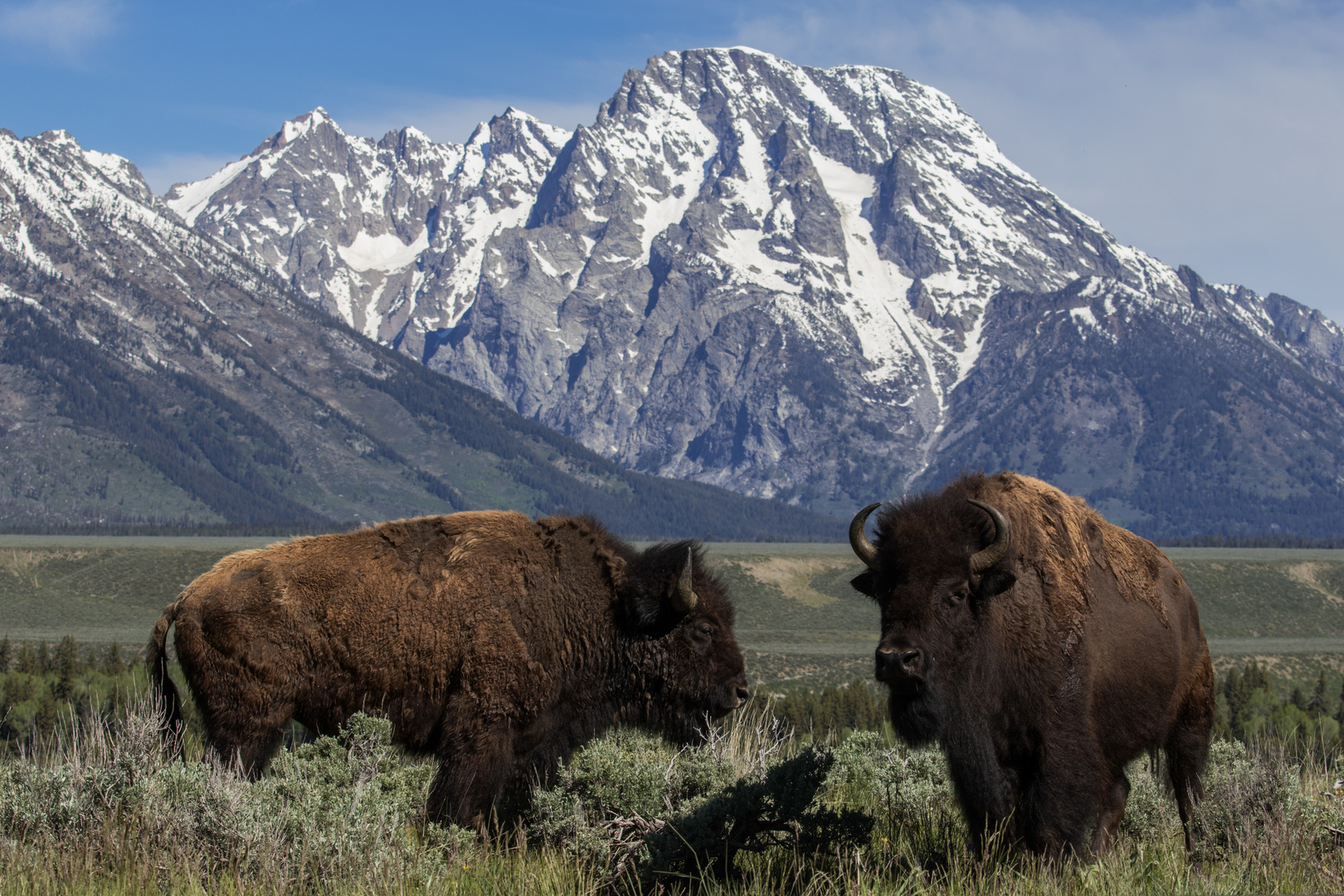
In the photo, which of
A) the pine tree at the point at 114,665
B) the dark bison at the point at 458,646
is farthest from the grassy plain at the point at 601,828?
the pine tree at the point at 114,665

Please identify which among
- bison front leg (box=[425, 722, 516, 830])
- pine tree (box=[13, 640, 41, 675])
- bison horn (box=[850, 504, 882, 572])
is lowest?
pine tree (box=[13, 640, 41, 675])

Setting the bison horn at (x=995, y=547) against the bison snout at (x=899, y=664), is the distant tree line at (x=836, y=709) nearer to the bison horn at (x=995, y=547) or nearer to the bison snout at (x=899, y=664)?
the bison horn at (x=995, y=547)

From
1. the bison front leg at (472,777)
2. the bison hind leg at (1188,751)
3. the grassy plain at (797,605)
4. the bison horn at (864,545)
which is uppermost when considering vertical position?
the bison horn at (864,545)

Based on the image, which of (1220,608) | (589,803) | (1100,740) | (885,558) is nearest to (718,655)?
(589,803)

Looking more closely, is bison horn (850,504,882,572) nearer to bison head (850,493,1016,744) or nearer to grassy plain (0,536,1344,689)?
bison head (850,493,1016,744)

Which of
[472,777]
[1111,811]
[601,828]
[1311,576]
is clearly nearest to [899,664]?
[601,828]

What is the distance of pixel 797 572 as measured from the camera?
13925 cm

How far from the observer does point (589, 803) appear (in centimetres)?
871

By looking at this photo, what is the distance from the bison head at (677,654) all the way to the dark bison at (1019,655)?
89.4 inches

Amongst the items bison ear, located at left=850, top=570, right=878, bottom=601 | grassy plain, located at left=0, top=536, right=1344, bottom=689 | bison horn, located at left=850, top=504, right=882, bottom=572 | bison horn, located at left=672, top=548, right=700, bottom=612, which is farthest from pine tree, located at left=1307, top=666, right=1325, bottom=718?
bison horn, located at left=850, top=504, right=882, bottom=572

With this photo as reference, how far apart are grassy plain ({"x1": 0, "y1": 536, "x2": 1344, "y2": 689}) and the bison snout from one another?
→ 72.4 metres

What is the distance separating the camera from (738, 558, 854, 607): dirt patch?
425ft

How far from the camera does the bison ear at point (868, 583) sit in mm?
7940

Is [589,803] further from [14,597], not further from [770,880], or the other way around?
[14,597]
